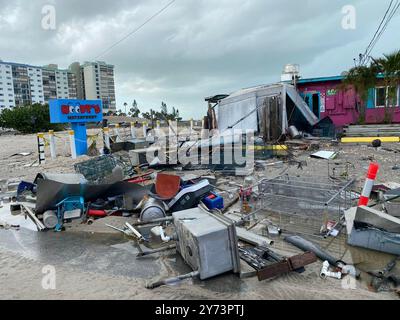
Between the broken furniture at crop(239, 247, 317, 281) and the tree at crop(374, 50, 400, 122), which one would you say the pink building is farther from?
the broken furniture at crop(239, 247, 317, 281)

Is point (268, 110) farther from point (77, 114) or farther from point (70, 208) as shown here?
point (70, 208)

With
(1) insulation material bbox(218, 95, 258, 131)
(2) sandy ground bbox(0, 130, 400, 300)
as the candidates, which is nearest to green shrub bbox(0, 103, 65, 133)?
(1) insulation material bbox(218, 95, 258, 131)

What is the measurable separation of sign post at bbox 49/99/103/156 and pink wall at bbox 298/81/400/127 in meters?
12.8

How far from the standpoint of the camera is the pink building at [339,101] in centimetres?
1745

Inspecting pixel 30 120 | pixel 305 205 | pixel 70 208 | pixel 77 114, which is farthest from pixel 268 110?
pixel 30 120

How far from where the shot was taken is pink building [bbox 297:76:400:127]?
17.5 meters

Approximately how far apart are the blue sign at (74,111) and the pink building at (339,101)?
12.5 metres

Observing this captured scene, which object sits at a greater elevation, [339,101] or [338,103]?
[339,101]

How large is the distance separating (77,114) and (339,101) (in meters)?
14.8

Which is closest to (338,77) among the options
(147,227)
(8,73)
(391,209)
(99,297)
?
(391,209)

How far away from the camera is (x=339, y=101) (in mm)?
18469

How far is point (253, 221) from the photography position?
16.2ft

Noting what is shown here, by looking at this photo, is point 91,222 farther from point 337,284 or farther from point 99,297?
point 337,284
